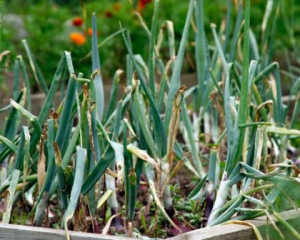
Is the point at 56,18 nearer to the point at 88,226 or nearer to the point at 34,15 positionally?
the point at 34,15

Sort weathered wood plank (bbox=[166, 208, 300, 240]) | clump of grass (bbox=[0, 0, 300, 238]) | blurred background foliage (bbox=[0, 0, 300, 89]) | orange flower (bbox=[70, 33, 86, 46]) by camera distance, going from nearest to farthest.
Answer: weathered wood plank (bbox=[166, 208, 300, 240])
clump of grass (bbox=[0, 0, 300, 238])
orange flower (bbox=[70, 33, 86, 46])
blurred background foliage (bbox=[0, 0, 300, 89])

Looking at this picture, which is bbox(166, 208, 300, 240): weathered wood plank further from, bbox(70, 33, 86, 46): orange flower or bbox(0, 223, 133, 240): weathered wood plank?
bbox(70, 33, 86, 46): orange flower

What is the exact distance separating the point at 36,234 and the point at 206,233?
47 cm

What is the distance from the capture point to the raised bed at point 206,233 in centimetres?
237

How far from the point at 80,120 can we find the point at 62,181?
7.3 inches

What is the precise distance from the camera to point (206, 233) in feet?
7.84

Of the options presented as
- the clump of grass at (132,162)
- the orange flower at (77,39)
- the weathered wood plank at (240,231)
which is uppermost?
the orange flower at (77,39)

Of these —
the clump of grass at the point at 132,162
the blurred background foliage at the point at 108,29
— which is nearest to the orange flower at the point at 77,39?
the blurred background foliage at the point at 108,29

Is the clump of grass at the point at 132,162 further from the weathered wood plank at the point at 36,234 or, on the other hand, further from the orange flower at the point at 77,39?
the orange flower at the point at 77,39

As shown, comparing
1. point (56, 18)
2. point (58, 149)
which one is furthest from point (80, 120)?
point (56, 18)

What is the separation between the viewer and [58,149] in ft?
8.20

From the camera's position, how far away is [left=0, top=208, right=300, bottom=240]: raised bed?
7.79 feet

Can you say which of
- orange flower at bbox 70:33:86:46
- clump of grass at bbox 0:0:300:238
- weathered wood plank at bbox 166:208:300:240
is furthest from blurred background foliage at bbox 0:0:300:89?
weathered wood plank at bbox 166:208:300:240

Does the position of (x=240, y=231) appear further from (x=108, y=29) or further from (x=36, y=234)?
(x=108, y=29)
